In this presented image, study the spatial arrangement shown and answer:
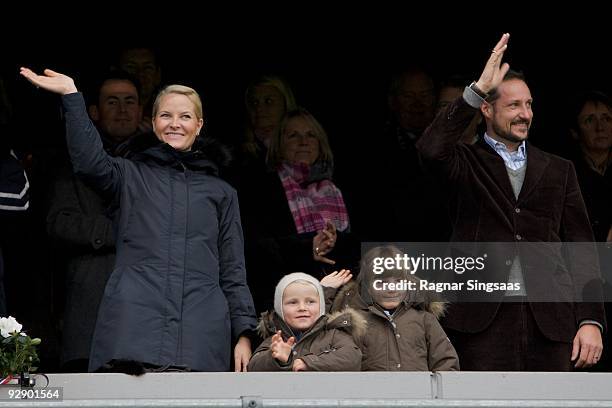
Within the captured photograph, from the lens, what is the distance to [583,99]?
28.0 ft

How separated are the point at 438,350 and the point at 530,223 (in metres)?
0.79

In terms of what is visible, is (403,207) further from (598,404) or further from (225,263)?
(598,404)

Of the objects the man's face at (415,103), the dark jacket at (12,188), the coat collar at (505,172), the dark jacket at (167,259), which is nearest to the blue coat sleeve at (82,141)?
the dark jacket at (167,259)

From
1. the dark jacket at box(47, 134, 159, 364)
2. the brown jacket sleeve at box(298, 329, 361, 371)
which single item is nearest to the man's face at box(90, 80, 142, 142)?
the dark jacket at box(47, 134, 159, 364)

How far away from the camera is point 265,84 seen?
8.43 meters

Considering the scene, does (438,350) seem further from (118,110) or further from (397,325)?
(118,110)

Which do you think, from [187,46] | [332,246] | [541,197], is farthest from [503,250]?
[187,46]

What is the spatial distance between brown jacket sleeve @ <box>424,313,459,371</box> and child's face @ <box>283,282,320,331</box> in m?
0.49

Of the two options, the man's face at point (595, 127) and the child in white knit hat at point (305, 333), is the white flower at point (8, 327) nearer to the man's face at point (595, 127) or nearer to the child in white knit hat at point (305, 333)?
the child in white knit hat at point (305, 333)

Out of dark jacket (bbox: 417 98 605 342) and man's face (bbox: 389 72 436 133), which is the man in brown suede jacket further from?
man's face (bbox: 389 72 436 133)

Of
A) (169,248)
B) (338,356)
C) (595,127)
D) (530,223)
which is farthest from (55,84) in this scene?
(595,127)

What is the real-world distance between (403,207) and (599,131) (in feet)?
3.59

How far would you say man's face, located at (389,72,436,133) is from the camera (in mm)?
8430

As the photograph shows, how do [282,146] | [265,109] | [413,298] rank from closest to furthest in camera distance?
[413,298]
[282,146]
[265,109]
